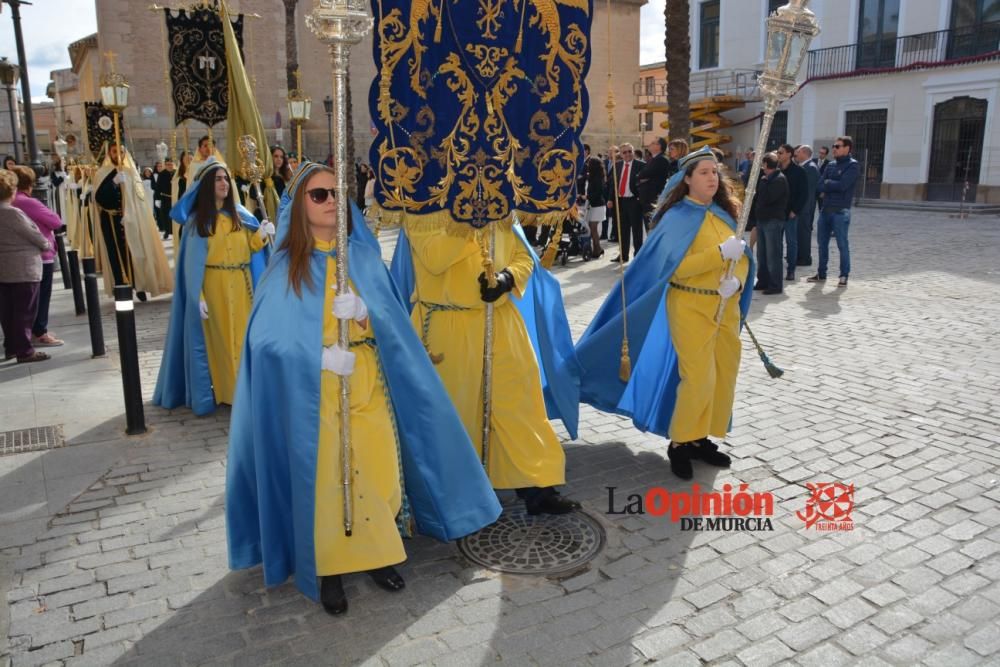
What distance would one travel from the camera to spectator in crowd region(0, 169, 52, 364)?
7598 millimetres

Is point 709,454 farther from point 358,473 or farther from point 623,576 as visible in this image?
point 358,473

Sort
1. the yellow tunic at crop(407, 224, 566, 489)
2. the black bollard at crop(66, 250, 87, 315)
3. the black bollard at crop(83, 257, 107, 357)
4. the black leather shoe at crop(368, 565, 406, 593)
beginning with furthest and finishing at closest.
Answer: the black bollard at crop(66, 250, 87, 315) → the black bollard at crop(83, 257, 107, 357) → the yellow tunic at crop(407, 224, 566, 489) → the black leather shoe at crop(368, 565, 406, 593)

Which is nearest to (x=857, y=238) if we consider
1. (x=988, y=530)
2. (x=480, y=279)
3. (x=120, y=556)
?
(x=988, y=530)

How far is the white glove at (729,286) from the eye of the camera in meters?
4.74

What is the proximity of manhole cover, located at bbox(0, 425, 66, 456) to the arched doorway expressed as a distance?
27504 mm

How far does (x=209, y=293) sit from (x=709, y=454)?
4.21 meters

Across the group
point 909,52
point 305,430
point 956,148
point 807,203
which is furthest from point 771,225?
point 909,52

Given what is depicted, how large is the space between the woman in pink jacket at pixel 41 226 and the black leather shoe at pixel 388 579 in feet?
21.4

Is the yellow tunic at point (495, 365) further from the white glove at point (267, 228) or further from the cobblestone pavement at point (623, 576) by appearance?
the white glove at point (267, 228)

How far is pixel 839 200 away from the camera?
37.4 ft

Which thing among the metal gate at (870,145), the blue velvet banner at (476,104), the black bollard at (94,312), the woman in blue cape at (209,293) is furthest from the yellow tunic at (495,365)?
the metal gate at (870,145)

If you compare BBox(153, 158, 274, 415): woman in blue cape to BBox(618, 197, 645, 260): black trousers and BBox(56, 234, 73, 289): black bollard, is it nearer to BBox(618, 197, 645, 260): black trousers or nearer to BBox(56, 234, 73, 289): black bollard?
BBox(56, 234, 73, 289): black bollard

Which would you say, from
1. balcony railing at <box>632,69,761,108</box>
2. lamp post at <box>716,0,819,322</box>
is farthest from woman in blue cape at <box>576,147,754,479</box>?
balcony railing at <box>632,69,761,108</box>

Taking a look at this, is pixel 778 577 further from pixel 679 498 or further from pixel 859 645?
pixel 679 498
